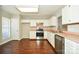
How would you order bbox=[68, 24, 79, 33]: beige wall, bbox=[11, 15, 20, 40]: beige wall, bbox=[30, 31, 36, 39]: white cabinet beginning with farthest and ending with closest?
bbox=[30, 31, 36, 39]: white cabinet, bbox=[11, 15, 20, 40]: beige wall, bbox=[68, 24, 79, 33]: beige wall

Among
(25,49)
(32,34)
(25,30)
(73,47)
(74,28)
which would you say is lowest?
(25,49)

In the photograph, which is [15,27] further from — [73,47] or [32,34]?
[73,47]

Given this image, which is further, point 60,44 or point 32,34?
point 32,34

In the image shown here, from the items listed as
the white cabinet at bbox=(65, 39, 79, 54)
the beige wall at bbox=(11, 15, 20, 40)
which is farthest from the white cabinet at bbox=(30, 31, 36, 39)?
the white cabinet at bbox=(65, 39, 79, 54)

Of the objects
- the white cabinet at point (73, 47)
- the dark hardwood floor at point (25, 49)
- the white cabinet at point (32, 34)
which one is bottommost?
the dark hardwood floor at point (25, 49)

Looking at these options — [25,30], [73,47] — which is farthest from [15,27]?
[73,47]

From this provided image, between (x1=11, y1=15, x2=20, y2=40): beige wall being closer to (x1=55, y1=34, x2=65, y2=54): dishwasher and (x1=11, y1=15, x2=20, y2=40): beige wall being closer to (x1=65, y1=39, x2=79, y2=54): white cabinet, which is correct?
(x1=55, y1=34, x2=65, y2=54): dishwasher

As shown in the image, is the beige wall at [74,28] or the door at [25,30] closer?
the beige wall at [74,28]

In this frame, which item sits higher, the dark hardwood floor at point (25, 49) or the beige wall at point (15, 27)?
the beige wall at point (15, 27)

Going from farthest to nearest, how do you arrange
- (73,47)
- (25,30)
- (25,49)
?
(25,30) → (25,49) → (73,47)

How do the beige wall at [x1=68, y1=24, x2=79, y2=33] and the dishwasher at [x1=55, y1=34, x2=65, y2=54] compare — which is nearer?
the dishwasher at [x1=55, y1=34, x2=65, y2=54]

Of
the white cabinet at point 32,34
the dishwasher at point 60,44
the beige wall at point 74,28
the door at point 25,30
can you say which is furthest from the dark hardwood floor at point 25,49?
the door at point 25,30

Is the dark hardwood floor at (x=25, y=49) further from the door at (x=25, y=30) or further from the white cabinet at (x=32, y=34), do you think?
the door at (x=25, y=30)
